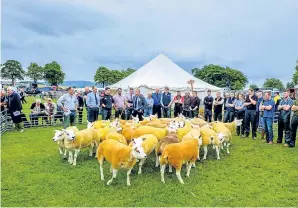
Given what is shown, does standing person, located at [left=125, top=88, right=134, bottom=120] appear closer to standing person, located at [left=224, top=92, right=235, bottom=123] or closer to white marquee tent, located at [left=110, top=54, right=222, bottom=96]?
standing person, located at [left=224, top=92, right=235, bottom=123]

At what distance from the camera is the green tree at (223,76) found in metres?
87.6

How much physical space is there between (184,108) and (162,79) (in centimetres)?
1294

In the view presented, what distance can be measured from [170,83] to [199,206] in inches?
899

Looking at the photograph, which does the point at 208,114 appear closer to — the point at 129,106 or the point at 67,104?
the point at 129,106

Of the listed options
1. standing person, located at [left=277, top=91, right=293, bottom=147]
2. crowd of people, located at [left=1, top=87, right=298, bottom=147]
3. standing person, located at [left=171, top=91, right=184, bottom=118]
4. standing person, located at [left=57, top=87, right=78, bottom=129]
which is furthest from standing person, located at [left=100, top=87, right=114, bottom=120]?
standing person, located at [left=277, top=91, right=293, bottom=147]

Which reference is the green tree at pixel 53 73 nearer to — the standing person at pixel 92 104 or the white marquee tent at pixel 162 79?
the white marquee tent at pixel 162 79

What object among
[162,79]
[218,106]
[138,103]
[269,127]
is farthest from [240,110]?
[162,79]

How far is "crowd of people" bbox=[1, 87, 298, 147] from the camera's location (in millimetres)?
10812

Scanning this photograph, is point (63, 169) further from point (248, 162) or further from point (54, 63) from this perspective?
point (54, 63)

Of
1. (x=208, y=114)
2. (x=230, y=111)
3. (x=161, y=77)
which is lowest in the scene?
(x=208, y=114)

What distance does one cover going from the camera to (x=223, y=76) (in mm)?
88688

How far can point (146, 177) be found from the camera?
22.2 ft

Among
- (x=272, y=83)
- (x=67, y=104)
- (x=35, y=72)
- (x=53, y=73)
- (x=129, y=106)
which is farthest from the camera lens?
(x=272, y=83)

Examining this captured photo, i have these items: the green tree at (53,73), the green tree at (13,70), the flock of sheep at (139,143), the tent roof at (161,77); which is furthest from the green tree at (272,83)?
the flock of sheep at (139,143)
